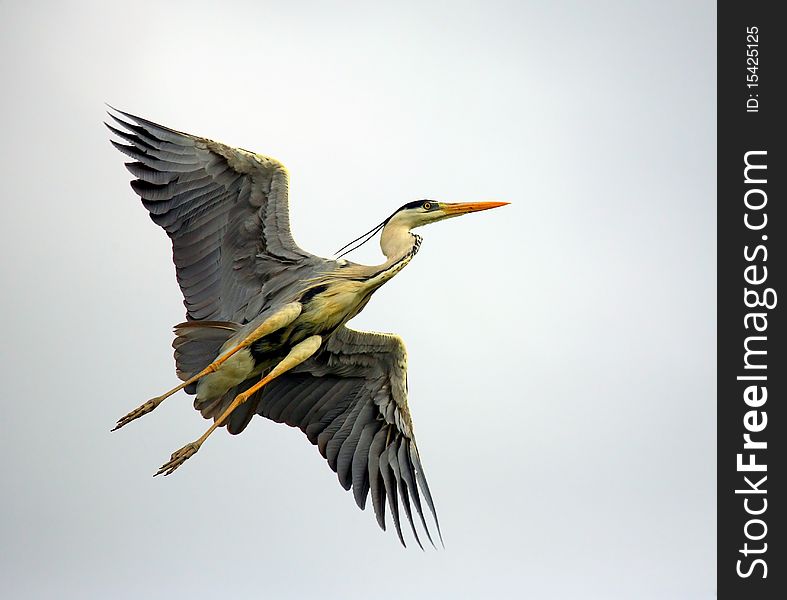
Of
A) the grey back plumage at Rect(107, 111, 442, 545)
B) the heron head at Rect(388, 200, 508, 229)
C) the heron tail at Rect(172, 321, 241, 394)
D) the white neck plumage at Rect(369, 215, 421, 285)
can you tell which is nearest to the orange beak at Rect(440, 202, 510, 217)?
the heron head at Rect(388, 200, 508, 229)

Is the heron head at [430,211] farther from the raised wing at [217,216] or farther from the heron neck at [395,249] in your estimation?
the raised wing at [217,216]

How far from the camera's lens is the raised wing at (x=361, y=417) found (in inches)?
535

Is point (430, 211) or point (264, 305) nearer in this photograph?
point (264, 305)

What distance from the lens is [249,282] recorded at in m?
13.0

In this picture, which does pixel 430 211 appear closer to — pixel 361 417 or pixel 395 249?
pixel 395 249

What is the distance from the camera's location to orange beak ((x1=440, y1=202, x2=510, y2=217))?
13.4m

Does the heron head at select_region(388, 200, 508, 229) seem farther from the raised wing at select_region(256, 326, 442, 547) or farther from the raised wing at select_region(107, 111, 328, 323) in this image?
the raised wing at select_region(256, 326, 442, 547)

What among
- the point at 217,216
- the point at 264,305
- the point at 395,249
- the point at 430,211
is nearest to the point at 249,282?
the point at 264,305

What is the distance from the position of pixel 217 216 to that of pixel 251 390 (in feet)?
4.76

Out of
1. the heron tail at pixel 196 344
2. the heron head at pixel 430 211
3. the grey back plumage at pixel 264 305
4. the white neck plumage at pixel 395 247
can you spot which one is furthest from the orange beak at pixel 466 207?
the heron tail at pixel 196 344

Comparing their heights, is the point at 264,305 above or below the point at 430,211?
below
